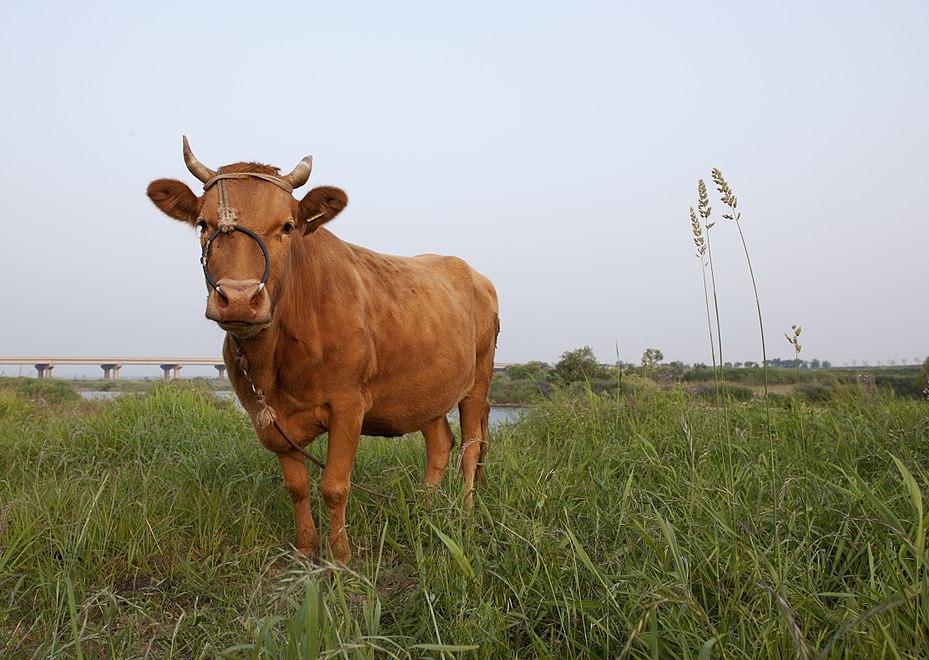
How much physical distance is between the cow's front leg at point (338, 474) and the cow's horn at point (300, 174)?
1468 millimetres

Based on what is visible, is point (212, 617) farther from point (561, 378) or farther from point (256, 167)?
point (561, 378)

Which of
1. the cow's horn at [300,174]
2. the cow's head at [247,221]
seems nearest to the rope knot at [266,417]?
the cow's head at [247,221]

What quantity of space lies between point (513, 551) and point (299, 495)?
192 cm

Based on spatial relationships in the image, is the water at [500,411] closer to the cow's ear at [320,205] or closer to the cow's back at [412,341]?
the cow's back at [412,341]

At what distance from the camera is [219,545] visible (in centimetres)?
417

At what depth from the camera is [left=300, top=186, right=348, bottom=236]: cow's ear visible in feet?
13.6

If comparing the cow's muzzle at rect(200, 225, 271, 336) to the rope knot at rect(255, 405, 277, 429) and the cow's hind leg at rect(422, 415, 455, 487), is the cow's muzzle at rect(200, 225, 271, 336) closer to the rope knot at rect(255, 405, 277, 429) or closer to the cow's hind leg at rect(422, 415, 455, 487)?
the rope knot at rect(255, 405, 277, 429)

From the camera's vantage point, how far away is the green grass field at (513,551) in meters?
2.21

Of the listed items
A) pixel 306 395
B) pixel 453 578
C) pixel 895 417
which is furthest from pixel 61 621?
pixel 895 417

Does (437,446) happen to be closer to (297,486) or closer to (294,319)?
(297,486)

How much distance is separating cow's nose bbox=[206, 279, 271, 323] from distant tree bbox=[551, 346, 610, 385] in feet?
21.3

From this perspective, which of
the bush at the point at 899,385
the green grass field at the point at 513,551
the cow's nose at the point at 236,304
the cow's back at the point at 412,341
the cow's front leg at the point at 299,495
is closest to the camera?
the green grass field at the point at 513,551

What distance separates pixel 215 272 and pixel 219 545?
6.04ft

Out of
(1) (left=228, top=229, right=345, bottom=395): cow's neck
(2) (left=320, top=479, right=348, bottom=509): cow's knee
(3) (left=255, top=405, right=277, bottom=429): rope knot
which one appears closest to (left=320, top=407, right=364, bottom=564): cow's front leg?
(2) (left=320, top=479, right=348, bottom=509): cow's knee
